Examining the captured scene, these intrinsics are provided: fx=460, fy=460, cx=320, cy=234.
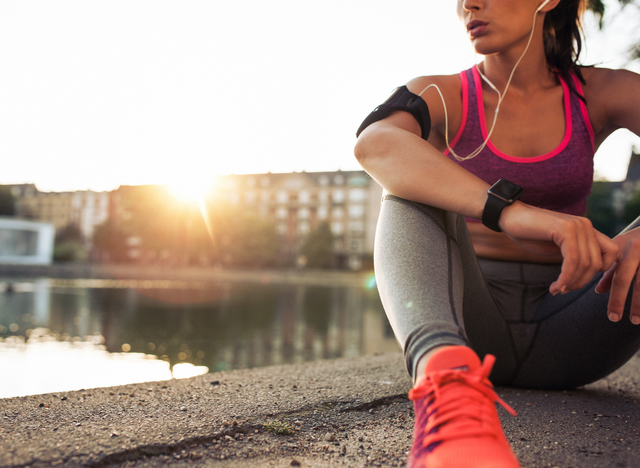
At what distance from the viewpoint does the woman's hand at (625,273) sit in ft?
3.17

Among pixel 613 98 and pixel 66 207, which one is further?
pixel 66 207

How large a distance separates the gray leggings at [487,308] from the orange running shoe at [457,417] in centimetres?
4

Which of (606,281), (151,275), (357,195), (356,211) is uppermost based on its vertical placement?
(606,281)

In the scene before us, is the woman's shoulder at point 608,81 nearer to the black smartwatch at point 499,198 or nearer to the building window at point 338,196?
the black smartwatch at point 499,198

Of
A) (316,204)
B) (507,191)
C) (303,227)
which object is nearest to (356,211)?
(316,204)

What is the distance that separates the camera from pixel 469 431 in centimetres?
69

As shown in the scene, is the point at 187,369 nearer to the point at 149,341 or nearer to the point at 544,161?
the point at 149,341

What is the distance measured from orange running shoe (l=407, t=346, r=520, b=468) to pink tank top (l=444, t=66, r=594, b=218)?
2.36 ft

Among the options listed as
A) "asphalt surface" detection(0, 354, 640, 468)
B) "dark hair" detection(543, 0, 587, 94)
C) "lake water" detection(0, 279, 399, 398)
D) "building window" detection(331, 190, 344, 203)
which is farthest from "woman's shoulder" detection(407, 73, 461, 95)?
"building window" detection(331, 190, 344, 203)

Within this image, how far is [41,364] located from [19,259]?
39492mm

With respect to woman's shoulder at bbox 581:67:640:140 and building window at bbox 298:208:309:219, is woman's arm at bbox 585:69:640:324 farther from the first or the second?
building window at bbox 298:208:309:219

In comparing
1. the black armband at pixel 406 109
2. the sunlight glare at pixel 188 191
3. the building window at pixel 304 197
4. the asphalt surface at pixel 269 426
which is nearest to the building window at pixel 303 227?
the building window at pixel 304 197

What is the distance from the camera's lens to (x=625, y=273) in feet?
3.19

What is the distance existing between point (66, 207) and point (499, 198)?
260 feet
